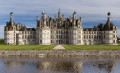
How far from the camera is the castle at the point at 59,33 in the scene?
3142 inches

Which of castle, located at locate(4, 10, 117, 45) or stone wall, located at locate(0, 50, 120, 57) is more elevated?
castle, located at locate(4, 10, 117, 45)

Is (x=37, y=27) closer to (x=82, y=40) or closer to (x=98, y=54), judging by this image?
(x=82, y=40)

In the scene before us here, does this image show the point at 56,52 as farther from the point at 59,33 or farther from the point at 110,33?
the point at 110,33

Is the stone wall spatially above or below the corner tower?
below

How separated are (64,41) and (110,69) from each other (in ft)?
175

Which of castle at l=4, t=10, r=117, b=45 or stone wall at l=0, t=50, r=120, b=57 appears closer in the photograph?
stone wall at l=0, t=50, r=120, b=57

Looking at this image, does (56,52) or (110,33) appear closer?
(56,52)

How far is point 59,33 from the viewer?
83.4m

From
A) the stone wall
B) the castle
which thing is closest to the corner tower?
the castle

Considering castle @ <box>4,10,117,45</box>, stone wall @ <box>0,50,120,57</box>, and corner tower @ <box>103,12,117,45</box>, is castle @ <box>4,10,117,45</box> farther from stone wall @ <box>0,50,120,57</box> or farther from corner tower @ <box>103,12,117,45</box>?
stone wall @ <box>0,50,120,57</box>

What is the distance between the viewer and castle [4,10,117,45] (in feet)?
262

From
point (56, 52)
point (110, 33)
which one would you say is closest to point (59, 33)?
point (110, 33)

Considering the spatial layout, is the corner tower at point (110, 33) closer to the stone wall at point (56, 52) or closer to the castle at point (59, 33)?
the castle at point (59, 33)

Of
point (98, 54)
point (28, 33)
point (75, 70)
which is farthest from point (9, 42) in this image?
point (75, 70)
